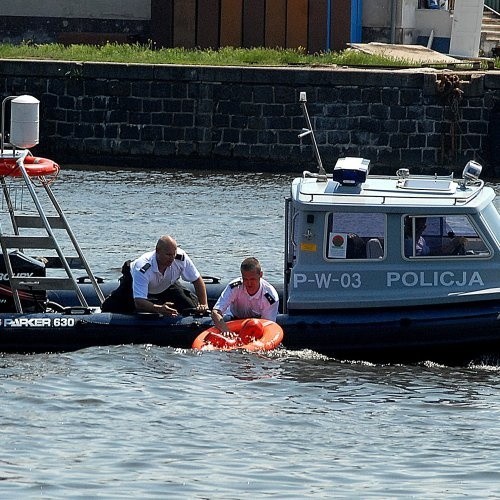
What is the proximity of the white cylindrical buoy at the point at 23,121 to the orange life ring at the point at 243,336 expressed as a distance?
6.60 ft

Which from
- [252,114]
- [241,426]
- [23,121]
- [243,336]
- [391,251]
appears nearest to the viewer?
[241,426]

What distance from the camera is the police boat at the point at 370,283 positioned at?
35.3ft

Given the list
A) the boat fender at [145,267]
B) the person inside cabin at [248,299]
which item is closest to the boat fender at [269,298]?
the person inside cabin at [248,299]

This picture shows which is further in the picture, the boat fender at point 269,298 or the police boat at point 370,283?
the boat fender at point 269,298

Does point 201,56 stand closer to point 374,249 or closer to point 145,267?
point 145,267

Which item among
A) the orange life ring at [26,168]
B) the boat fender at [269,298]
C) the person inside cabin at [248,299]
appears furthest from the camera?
the orange life ring at [26,168]

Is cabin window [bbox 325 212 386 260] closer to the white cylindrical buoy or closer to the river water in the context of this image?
the river water

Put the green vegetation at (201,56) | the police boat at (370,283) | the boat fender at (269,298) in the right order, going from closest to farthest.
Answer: the police boat at (370,283) < the boat fender at (269,298) < the green vegetation at (201,56)

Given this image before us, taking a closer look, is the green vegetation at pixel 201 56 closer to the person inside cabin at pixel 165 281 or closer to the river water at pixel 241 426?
the person inside cabin at pixel 165 281

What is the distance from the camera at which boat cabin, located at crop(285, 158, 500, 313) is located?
10.8m

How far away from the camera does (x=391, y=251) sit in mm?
10820

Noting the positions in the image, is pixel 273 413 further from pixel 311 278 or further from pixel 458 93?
pixel 458 93

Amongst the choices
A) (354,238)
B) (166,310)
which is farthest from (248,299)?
(354,238)

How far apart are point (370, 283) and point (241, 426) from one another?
174cm
